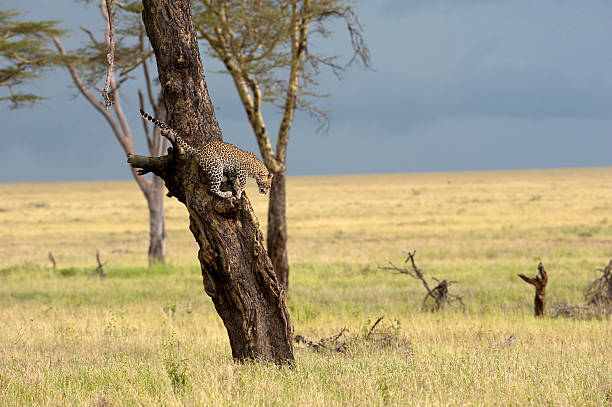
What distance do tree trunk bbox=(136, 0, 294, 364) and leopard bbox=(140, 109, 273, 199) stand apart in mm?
167

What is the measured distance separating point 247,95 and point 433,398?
10.6m

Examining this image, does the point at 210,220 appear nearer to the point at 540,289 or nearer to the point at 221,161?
the point at 221,161

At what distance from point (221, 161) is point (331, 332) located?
193 inches

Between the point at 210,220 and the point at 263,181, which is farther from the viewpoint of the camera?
the point at 263,181

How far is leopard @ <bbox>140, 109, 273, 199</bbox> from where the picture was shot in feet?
22.3

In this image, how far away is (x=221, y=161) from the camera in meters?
6.84

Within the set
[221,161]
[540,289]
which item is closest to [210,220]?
[221,161]

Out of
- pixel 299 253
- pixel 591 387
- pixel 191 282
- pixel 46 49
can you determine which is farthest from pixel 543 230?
pixel 591 387

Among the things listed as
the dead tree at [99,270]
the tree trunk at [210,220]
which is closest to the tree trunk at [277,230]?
the dead tree at [99,270]

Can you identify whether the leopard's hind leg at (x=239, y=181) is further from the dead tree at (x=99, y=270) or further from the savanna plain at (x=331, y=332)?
the dead tree at (x=99, y=270)

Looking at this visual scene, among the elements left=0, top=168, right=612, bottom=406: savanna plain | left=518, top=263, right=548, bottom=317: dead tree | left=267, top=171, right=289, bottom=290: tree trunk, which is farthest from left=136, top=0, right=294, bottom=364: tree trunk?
left=267, top=171, right=289, bottom=290: tree trunk

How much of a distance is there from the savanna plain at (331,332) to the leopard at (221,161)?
1908 mm

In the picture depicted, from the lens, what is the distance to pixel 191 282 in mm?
18375

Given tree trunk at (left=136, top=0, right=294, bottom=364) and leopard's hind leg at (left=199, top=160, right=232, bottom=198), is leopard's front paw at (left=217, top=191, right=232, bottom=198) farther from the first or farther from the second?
tree trunk at (left=136, top=0, right=294, bottom=364)
